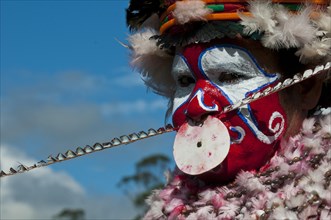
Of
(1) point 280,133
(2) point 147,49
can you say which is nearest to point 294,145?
(1) point 280,133

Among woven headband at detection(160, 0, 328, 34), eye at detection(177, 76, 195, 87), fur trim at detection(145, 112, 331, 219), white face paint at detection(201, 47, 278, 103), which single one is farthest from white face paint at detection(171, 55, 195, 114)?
fur trim at detection(145, 112, 331, 219)

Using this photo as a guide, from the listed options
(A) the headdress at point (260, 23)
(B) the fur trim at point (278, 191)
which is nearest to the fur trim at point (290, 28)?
(A) the headdress at point (260, 23)

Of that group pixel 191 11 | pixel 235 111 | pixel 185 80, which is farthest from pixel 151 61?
pixel 235 111

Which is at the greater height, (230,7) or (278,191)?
(230,7)

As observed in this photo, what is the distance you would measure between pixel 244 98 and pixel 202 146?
0.27m

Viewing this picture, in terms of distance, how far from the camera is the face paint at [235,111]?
321cm

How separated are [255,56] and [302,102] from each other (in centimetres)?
31

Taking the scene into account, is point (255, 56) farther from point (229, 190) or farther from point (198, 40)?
point (229, 190)

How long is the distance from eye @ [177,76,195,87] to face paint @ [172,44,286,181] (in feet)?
0.21

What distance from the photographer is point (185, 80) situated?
340cm

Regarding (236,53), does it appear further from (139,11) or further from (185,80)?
(139,11)

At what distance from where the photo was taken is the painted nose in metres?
3.21

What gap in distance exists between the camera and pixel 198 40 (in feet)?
10.7

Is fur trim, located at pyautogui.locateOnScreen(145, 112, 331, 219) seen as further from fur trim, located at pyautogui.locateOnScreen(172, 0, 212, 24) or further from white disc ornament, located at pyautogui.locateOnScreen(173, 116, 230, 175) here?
fur trim, located at pyautogui.locateOnScreen(172, 0, 212, 24)
